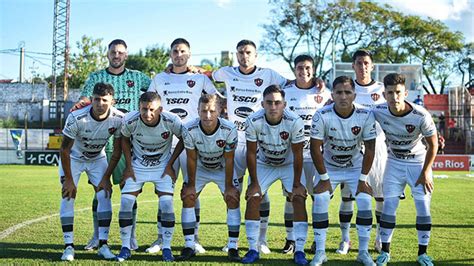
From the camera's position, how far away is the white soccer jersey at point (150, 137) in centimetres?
602

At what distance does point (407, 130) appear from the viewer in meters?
5.77

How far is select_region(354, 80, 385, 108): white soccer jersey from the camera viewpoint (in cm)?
655

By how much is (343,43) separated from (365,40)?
1762 mm

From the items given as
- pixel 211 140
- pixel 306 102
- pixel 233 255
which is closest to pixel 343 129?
pixel 306 102

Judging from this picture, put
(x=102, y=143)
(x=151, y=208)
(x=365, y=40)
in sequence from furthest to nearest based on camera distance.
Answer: (x=365, y=40)
(x=151, y=208)
(x=102, y=143)

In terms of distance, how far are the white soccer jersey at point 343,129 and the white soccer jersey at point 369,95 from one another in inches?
27.9

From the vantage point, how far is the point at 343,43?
1590 inches

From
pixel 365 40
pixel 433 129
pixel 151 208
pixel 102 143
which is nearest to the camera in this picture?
pixel 433 129

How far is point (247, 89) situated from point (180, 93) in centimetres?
91

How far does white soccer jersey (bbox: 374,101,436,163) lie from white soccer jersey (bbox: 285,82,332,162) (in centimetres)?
86

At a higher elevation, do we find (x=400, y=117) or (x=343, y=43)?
(x=343, y=43)

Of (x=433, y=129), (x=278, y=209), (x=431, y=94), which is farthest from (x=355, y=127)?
(x=431, y=94)

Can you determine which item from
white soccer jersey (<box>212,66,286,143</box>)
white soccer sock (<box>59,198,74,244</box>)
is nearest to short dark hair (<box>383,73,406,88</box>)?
white soccer jersey (<box>212,66,286,143</box>)

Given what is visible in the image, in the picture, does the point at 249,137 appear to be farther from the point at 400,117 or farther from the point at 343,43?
the point at 343,43
